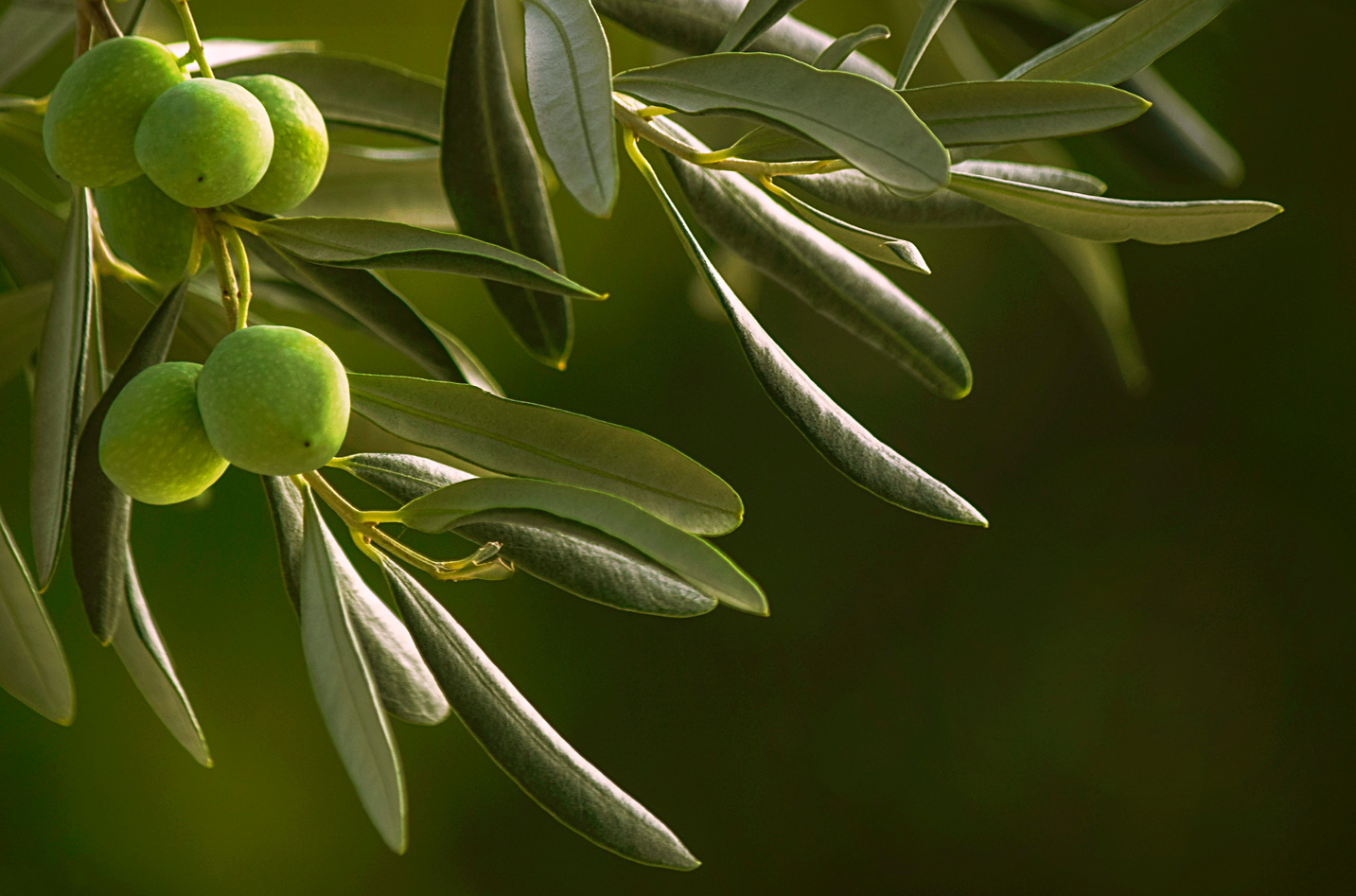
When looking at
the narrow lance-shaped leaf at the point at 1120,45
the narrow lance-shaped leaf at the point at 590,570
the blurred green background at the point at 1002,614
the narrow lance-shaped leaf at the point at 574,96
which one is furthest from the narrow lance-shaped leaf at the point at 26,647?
the blurred green background at the point at 1002,614

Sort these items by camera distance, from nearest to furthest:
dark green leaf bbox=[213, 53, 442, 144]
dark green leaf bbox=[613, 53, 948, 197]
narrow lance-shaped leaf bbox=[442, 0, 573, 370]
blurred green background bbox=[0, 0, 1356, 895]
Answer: dark green leaf bbox=[613, 53, 948, 197], narrow lance-shaped leaf bbox=[442, 0, 573, 370], dark green leaf bbox=[213, 53, 442, 144], blurred green background bbox=[0, 0, 1356, 895]

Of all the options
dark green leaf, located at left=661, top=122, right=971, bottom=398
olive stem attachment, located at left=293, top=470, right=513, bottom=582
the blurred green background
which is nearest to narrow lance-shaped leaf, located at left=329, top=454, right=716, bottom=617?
olive stem attachment, located at left=293, top=470, right=513, bottom=582

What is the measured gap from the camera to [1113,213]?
274 millimetres

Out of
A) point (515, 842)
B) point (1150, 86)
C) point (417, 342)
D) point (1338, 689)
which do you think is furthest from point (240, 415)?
point (1338, 689)

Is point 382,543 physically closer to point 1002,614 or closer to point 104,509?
point 104,509

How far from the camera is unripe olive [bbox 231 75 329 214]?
274 mm

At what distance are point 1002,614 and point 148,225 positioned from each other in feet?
4.79

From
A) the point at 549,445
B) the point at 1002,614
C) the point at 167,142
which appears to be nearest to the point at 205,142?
the point at 167,142

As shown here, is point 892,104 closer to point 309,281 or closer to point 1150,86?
point 309,281

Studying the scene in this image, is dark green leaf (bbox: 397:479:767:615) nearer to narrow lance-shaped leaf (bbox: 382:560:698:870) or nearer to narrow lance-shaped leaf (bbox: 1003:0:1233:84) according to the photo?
narrow lance-shaped leaf (bbox: 382:560:698:870)

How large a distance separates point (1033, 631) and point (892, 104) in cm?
147

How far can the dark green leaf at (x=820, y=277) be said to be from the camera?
0.34 metres

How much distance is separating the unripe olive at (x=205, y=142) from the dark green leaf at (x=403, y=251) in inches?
1.1

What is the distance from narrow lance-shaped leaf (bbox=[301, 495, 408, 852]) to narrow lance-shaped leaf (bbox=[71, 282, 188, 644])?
0.07 metres
